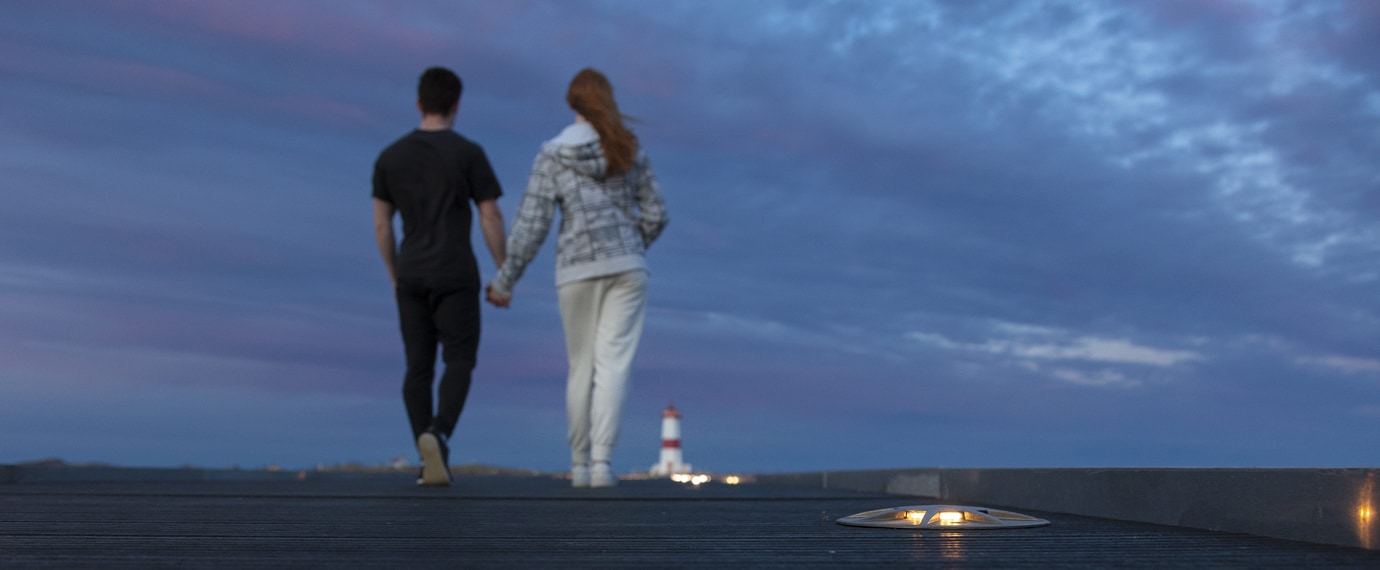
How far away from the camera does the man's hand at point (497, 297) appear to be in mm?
6109

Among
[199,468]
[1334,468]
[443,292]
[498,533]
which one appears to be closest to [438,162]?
[443,292]

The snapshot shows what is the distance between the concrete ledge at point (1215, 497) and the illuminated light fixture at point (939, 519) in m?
0.29

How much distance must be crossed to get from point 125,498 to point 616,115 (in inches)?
108

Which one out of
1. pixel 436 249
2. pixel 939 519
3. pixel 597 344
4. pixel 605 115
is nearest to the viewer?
pixel 939 519

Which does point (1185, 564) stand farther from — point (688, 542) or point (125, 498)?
point (125, 498)

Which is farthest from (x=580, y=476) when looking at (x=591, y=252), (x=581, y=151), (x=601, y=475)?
(x=581, y=151)

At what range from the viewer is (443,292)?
20.1 ft

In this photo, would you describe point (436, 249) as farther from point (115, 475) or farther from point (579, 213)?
point (115, 475)

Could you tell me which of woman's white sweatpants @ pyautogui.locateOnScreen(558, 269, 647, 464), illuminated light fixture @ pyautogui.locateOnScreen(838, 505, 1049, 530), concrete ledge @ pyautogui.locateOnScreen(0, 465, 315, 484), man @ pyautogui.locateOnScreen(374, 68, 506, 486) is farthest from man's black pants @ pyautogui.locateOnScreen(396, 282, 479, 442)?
illuminated light fixture @ pyautogui.locateOnScreen(838, 505, 1049, 530)

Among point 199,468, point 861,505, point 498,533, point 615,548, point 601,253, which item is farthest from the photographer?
point 199,468

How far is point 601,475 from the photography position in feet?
18.9

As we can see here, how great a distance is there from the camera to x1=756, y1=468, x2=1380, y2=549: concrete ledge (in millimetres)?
2119

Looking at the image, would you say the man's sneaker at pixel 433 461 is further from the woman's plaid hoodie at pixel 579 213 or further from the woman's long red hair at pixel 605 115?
the woman's long red hair at pixel 605 115

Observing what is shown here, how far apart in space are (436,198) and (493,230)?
0.32 metres
